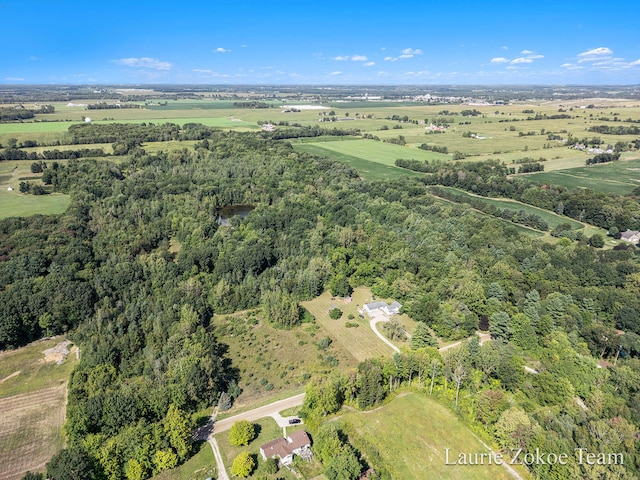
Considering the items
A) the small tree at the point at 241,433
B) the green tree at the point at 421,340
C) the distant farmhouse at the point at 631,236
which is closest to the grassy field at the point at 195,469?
the small tree at the point at 241,433

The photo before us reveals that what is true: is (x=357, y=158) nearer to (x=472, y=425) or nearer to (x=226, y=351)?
(x=226, y=351)

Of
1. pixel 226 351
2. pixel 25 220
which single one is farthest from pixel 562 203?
pixel 25 220

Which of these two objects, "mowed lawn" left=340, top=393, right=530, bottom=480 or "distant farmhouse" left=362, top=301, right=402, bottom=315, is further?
"distant farmhouse" left=362, top=301, right=402, bottom=315

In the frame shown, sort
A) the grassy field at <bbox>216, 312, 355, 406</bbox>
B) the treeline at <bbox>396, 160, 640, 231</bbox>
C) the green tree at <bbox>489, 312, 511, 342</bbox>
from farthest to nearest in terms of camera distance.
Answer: the treeline at <bbox>396, 160, 640, 231</bbox> < the green tree at <bbox>489, 312, 511, 342</bbox> < the grassy field at <bbox>216, 312, 355, 406</bbox>

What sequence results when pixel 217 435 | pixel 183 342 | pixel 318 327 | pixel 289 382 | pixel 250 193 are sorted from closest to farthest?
pixel 217 435, pixel 289 382, pixel 183 342, pixel 318 327, pixel 250 193

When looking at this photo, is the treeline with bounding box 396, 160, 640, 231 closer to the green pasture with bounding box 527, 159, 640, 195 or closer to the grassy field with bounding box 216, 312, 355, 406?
the green pasture with bounding box 527, 159, 640, 195

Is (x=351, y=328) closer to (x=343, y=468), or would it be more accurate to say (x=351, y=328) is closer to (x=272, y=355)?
(x=272, y=355)

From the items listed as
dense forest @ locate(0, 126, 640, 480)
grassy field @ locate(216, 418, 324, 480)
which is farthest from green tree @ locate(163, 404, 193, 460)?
grassy field @ locate(216, 418, 324, 480)

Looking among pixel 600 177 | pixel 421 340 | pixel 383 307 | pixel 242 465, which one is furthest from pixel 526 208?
pixel 242 465
